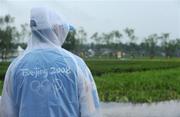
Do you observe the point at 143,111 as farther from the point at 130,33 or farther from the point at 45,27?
the point at 130,33

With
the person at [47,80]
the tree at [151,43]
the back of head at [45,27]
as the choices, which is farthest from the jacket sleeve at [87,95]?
the tree at [151,43]

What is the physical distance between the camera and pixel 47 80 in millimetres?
2529

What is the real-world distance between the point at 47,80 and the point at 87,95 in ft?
0.75

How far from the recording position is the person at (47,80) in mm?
2510

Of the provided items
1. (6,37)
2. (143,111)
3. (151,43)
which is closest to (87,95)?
(143,111)

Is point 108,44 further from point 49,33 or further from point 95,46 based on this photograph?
point 49,33

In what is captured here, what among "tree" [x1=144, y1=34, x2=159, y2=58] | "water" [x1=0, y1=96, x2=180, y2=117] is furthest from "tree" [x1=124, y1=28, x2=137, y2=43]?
"water" [x1=0, y1=96, x2=180, y2=117]

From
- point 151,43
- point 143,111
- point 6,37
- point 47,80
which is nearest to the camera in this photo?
point 47,80

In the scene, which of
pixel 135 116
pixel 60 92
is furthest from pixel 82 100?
pixel 135 116

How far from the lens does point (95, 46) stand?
78.1 m

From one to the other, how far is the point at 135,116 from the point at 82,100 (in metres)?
6.90

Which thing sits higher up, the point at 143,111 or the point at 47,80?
the point at 47,80

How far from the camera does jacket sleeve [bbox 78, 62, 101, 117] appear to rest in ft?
8.36

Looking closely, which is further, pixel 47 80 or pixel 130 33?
pixel 130 33
